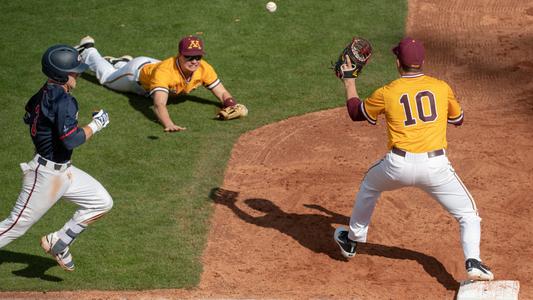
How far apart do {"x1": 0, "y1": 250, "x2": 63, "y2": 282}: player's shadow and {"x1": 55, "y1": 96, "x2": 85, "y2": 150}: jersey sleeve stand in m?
1.48

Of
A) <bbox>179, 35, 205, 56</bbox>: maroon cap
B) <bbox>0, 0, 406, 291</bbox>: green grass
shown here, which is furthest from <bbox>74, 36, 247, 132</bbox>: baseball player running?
<bbox>0, 0, 406, 291</bbox>: green grass

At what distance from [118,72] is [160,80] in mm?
1133

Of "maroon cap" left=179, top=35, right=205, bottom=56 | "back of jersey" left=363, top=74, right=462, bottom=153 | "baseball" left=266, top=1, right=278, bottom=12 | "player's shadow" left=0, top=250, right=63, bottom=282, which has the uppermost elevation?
"baseball" left=266, top=1, right=278, bottom=12

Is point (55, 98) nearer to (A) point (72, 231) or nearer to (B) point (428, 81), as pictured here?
(A) point (72, 231)

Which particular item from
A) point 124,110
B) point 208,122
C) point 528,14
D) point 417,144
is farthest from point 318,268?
point 528,14

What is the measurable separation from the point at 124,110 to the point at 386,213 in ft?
13.7

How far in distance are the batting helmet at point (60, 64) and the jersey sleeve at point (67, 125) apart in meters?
0.20

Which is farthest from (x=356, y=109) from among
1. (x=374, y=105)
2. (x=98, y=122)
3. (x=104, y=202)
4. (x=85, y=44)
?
(x=85, y=44)

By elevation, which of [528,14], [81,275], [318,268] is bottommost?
[81,275]

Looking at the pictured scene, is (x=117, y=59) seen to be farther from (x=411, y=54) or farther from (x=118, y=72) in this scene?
(x=411, y=54)

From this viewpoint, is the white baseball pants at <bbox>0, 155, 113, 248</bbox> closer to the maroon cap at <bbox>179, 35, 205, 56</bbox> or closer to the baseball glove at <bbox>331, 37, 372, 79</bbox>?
the baseball glove at <bbox>331, 37, 372, 79</bbox>

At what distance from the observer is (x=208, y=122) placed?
434 inches

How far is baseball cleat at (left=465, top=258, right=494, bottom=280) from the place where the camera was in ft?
23.1

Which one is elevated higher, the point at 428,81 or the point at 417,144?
the point at 428,81
